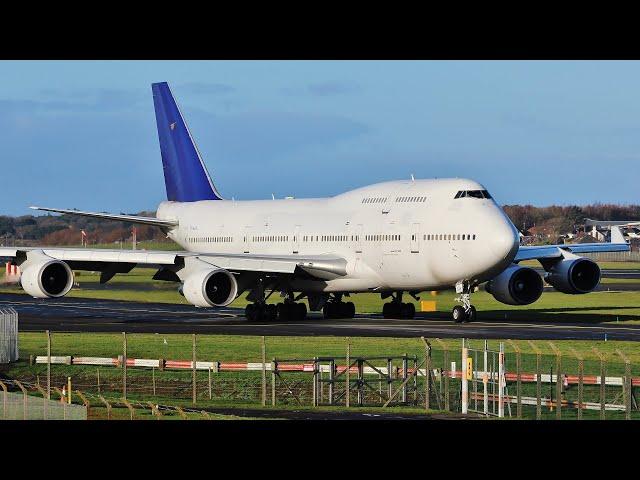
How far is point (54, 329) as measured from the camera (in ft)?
170

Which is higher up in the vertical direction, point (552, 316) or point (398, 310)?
point (398, 310)

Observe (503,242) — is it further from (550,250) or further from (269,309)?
(269,309)

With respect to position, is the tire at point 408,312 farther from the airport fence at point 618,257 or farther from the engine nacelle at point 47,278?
the airport fence at point 618,257

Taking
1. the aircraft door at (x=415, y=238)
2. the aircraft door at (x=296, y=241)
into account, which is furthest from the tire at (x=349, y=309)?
the aircraft door at (x=415, y=238)

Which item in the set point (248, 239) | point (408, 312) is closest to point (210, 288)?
point (408, 312)

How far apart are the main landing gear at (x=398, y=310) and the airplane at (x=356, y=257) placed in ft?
0.17

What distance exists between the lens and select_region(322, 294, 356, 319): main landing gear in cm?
5900

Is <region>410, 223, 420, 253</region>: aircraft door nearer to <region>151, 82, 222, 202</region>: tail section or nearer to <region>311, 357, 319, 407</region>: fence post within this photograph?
<region>151, 82, 222, 202</region>: tail section

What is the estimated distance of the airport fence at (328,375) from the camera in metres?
29.5

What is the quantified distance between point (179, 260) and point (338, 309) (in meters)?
7.82

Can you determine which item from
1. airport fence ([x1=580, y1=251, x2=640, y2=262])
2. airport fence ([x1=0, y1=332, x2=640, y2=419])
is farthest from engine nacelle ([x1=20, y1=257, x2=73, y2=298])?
airport fence ([x1=580, y1=251, x2=640, y2=262])

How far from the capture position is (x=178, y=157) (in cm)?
7294
